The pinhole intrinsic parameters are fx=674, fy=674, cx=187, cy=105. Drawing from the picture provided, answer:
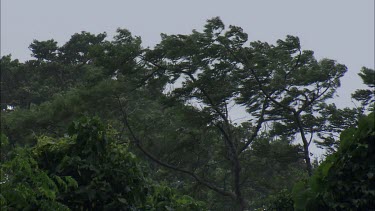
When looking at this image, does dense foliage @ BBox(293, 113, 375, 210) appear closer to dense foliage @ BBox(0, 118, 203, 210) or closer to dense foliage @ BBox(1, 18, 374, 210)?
dense foliage @ BBox(0, 118, 203, 210)

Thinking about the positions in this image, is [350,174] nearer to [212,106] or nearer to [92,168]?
[92,168]

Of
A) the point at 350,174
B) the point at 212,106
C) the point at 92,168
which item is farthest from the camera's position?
the point at 212,106

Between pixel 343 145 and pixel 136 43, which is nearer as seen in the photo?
pixel 343 145

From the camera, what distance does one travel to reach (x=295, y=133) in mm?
23750

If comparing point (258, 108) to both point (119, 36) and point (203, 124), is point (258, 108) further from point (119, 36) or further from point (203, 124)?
point (119, 36)

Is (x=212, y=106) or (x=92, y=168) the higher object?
(x=212, y=106)

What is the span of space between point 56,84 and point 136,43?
17832 mm

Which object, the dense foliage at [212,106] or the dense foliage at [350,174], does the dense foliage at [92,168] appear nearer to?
the dense foliage at [350,174]

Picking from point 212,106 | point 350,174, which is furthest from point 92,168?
point 212,106

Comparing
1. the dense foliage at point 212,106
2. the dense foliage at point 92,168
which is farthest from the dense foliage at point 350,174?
the dense foliage at point 212,106

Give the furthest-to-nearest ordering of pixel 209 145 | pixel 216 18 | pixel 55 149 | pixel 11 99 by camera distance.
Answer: pixel 11 99 → pixel 209 145 → pixel 216 18 → pixel 55 149

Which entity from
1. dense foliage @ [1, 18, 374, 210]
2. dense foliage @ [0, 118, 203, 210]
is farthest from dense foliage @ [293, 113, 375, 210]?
dense foliage @ [1, 18, 374, 210]

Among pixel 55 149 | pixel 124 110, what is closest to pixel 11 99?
pixel 124 110

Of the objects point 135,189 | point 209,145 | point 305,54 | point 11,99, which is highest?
point 11,99
